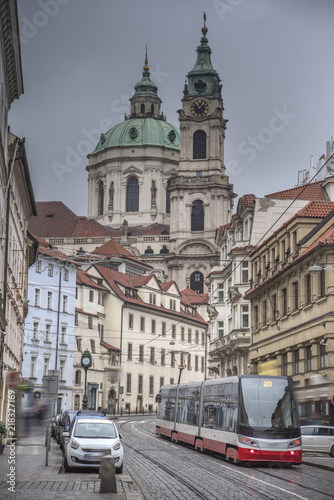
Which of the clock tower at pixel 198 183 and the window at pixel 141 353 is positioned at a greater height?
A: the clock tower at pixel 198 183

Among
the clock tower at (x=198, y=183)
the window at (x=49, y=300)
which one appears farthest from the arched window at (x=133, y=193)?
the window at (x=49, y=300)

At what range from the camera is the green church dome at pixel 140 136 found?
156375 millimetres

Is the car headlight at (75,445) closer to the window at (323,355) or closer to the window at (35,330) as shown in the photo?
the window at (323,355)

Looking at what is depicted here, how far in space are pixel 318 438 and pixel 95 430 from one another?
Result: 13.7 m

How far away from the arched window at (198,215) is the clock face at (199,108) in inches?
541

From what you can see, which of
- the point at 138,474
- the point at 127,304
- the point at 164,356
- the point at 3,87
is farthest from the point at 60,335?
the point at 138,474

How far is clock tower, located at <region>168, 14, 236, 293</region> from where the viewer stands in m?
136

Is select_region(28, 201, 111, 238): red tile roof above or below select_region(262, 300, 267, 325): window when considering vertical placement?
above

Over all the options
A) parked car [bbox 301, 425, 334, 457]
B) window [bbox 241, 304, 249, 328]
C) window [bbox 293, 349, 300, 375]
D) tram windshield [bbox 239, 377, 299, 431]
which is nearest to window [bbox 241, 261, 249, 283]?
window [bbox 241, 304, 249, 328]

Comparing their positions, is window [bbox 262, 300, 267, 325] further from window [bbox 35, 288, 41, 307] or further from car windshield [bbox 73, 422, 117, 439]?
window [bbox 35, 288, 41, 307]

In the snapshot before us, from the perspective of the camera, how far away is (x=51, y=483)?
802 inches

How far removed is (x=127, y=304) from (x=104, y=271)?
625 cm

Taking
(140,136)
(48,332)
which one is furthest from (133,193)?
(48,332)

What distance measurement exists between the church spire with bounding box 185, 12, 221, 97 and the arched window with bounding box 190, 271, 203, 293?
91.4ft
